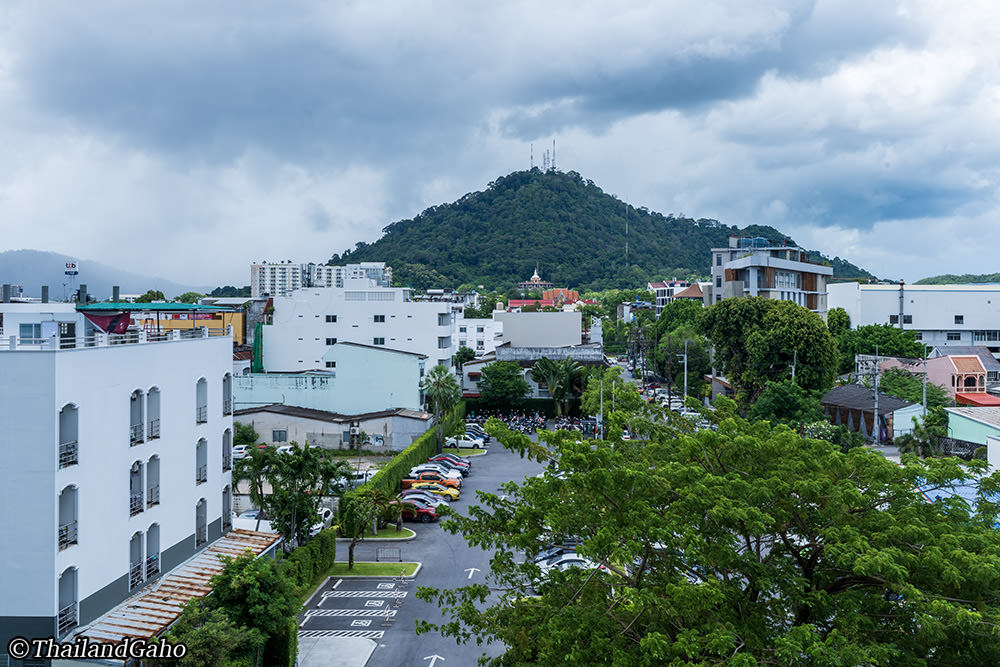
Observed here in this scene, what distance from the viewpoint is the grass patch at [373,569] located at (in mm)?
30047

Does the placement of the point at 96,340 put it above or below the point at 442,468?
above

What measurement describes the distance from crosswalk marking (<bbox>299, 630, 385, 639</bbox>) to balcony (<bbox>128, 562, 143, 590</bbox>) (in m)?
5.40

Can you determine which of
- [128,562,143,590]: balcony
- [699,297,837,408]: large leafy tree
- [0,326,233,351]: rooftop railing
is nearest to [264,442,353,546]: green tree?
[0,326,233,351]: rooftop railing

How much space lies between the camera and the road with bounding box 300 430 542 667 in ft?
75.3

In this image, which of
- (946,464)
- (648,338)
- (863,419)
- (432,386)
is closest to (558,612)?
(946,464)

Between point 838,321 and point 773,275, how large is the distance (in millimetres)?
17636

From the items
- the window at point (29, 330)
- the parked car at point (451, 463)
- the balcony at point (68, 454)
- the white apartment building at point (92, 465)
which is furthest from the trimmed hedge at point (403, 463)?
the balcony at point (68, 454)

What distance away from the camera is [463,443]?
5834cm

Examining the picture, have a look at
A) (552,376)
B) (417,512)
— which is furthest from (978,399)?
(417,512)

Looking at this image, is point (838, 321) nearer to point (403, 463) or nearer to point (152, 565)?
point (403, 463)

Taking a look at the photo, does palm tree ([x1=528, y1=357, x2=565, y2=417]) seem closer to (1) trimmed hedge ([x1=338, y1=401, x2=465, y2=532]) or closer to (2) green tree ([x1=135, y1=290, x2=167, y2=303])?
A: (1) trimmed hedge ([x1=338, y1=401, x2=465, y2=532])

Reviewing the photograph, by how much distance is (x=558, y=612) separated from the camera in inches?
603

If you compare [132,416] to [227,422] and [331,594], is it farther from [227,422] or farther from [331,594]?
[331,594]

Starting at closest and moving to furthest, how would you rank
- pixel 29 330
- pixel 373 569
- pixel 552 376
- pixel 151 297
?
pixel 29 330 → pixel 373 569 → pixel 552 376 → pixel 151 297
